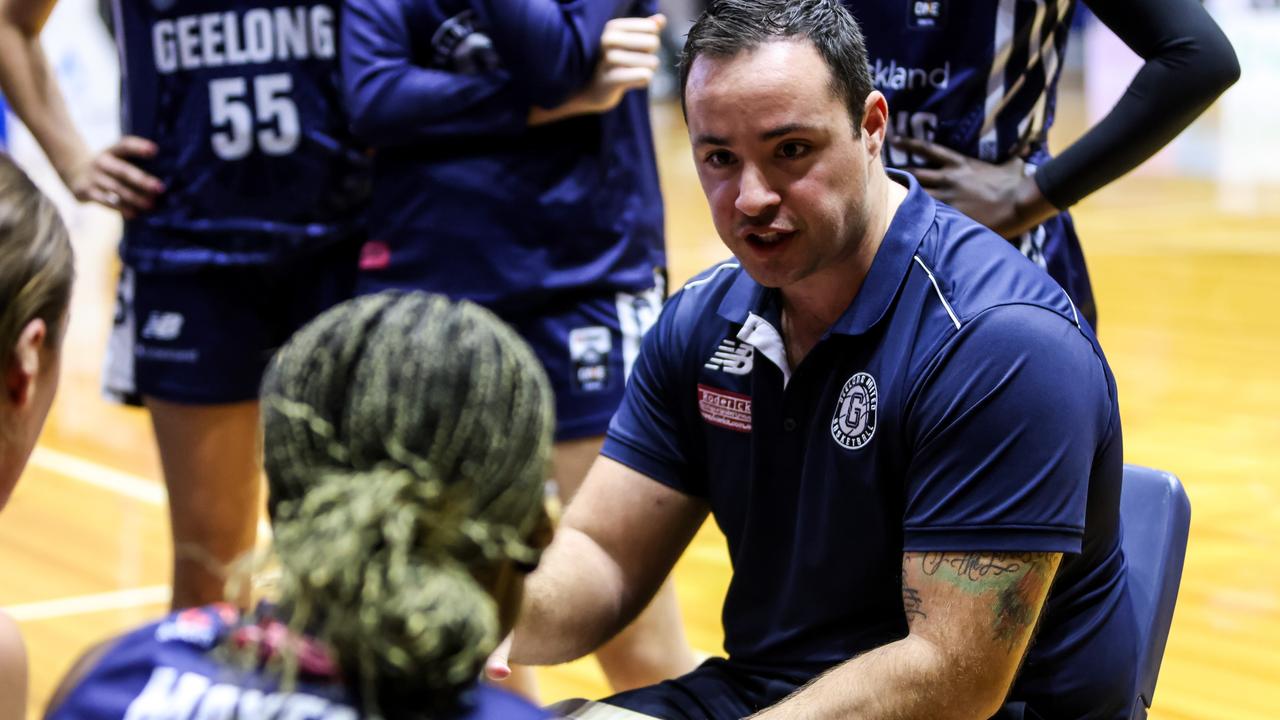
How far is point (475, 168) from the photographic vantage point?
268 centimetres

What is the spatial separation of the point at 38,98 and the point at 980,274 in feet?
6.74

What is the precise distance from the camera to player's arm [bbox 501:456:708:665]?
205 cm

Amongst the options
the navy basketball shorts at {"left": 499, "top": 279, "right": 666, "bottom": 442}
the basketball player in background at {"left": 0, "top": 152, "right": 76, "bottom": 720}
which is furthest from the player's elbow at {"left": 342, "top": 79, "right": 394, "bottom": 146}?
the basketball player in background at {"left": 0, "top": 152, "right": 76, "bottom": 720}

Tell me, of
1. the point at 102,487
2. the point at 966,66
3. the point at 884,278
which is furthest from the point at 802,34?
the point at 102,487

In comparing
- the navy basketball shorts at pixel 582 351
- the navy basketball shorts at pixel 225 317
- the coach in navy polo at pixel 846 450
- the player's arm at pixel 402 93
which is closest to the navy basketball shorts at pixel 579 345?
the navy basketball shorts at pixel 582 351

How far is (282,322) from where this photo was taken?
115 inches

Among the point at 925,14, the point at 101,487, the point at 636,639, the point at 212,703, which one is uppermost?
the point at 925,14

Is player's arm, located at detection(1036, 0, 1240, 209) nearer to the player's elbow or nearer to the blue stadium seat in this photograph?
the blue stadium seat

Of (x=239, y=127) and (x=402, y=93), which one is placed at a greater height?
(x=402, y=93)

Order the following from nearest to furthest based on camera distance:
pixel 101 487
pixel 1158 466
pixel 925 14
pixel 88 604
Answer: pixel 925 14 < pixel 88 604 < pixel 1158 466 < pixel 101 487

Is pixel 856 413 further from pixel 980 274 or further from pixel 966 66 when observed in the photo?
pixel 966 66

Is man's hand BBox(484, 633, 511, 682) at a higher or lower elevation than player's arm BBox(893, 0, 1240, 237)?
lower

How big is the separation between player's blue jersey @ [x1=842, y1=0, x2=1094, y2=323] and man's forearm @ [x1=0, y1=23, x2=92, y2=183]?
1.60 m

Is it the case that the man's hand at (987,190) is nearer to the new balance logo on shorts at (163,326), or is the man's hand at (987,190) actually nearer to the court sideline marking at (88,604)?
the new balance logo on shorts at (163,326)
